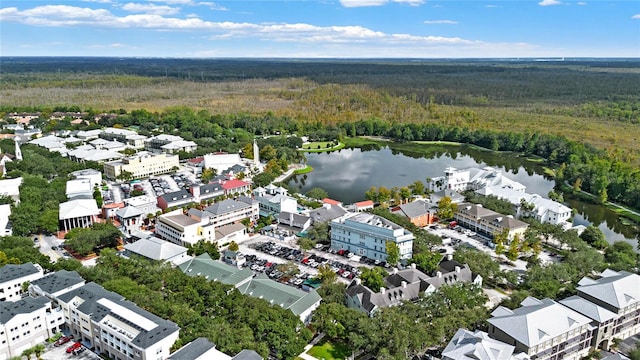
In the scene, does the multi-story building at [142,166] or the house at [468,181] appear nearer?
the house at [468,181]

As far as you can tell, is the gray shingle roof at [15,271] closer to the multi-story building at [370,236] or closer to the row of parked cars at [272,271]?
the row of parked cars at [272,271]

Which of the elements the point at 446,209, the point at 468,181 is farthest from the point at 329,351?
the point at 468,181

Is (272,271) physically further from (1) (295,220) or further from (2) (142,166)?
(2) (142,166)

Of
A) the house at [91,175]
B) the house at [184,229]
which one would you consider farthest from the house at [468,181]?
the house at [91,175]

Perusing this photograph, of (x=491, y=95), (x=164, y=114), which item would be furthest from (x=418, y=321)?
(x=491, y=95)

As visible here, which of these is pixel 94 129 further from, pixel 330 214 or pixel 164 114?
pixel 330 214
